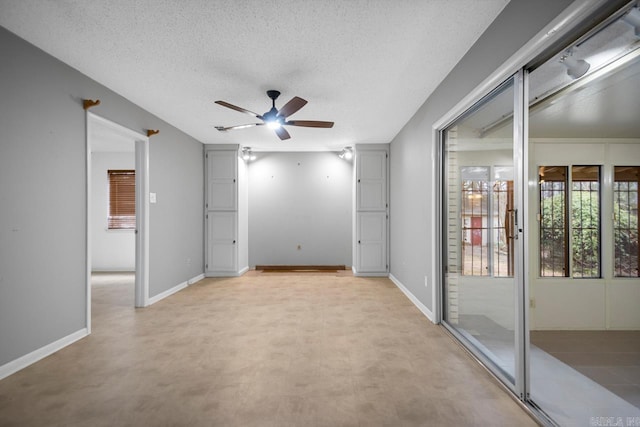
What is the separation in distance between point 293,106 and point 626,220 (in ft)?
12.5

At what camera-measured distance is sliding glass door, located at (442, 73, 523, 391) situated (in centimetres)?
304

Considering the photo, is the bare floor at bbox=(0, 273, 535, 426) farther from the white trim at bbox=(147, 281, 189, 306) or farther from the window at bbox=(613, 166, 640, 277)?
the window at bbox=(613, 166, 640, 277)

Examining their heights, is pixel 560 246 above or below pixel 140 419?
above

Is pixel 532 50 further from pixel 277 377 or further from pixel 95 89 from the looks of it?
pixel 95 89

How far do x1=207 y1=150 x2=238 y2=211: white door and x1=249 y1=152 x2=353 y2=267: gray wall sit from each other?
100cm

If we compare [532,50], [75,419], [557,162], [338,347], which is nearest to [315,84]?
[532,50]

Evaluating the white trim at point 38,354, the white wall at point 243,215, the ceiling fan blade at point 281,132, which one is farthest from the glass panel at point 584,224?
the white wall at point 243,215

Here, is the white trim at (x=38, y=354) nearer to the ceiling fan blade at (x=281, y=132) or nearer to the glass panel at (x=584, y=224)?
the ceiling fan blade at (x=281, y=132)

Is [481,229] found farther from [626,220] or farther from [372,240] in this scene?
[372,240]

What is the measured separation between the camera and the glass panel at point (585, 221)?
12.2ft

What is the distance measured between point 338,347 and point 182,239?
3.48 m

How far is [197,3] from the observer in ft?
6.93

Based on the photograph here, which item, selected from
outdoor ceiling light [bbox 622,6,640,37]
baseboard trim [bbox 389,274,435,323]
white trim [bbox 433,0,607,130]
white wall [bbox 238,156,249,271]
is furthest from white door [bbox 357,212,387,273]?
outdoor ceiling light [bbox 622,6,640,37]

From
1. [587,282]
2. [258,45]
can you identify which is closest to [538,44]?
[258,45]
